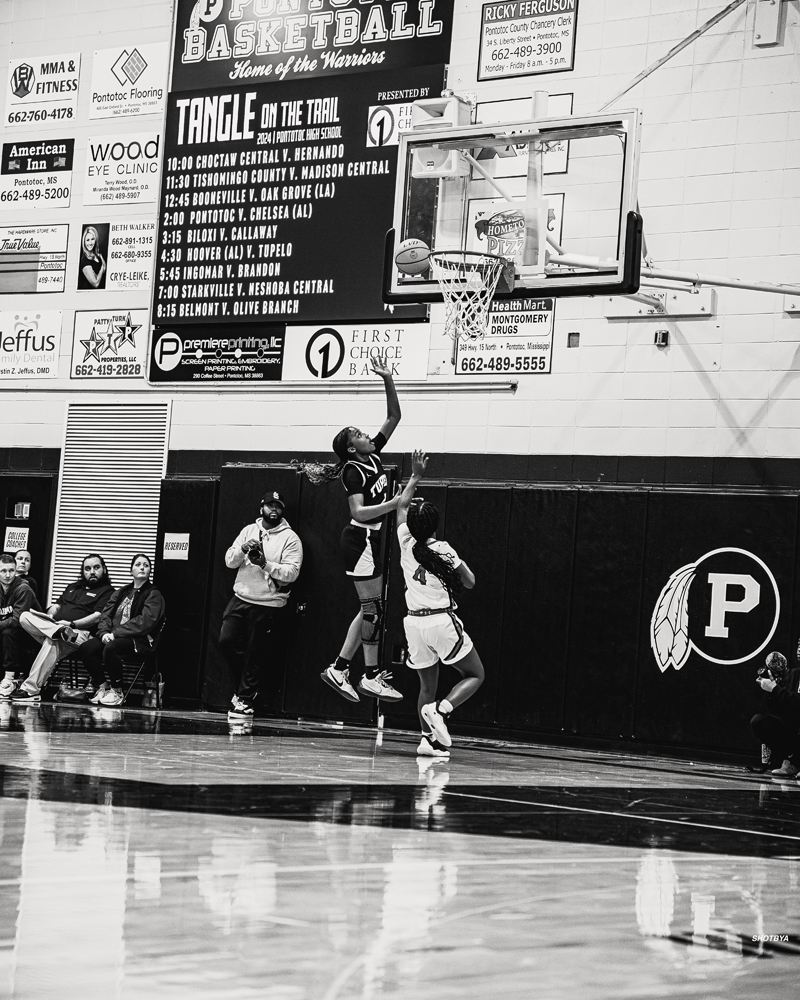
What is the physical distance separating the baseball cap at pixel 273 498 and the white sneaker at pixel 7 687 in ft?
11.0

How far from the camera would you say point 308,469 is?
44.6ft

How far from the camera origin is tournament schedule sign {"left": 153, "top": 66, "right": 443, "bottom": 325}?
575 inches

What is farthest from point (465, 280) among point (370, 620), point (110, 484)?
point (110, 484)

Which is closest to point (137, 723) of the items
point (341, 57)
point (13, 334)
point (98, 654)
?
point (98, 654)

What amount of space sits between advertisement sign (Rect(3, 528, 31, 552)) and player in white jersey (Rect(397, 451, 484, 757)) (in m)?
7.11

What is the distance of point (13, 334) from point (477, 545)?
260 inches

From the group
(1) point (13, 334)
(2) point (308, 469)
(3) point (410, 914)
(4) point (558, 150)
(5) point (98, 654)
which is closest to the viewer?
(3) point (410, 914)

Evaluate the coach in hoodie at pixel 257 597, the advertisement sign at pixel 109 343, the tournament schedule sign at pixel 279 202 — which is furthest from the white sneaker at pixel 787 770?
the advertisement sign at pixel 109 343

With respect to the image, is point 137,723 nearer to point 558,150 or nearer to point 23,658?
point 23,658

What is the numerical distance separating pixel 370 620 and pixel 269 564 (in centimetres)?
184

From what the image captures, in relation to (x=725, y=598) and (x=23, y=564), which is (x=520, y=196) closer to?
(x=725, y=598)

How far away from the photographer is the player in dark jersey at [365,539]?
1203cm

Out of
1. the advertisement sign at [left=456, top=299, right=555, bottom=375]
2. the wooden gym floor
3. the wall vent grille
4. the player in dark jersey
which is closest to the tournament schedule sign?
the advertisement sign at [left=456, top=299, right=555, bottom=375]

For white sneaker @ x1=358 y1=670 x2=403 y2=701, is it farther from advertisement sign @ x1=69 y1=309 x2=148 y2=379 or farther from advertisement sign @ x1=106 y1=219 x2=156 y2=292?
advertisement sign @ x1=106 y1=219 x2=156 y2=292
